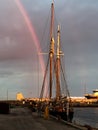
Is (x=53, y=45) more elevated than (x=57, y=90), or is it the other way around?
(x=53, y=45)

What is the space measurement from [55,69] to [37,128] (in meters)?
54.1

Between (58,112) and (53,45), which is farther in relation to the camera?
(53,45)

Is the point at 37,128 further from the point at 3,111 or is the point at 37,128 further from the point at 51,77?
the point at 51,77

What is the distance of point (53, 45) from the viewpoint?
9656cm

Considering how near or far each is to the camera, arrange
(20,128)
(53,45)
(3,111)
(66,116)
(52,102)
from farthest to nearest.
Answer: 1. (53,45)
2. (52,102)
3. (3,111)
4. (66,116)
5. (20,128)

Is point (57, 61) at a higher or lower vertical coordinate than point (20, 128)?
higher

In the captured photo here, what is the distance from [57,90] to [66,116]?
20697mm

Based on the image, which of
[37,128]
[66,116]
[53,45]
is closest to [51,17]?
[53,45]

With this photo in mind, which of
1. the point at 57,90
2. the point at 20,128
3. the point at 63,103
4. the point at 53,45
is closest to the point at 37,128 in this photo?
the point at 20,128

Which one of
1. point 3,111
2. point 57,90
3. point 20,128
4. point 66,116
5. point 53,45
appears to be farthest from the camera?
point 53,45

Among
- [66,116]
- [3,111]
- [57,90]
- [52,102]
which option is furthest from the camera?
[57,90]

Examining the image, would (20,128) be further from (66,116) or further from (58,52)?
(58,52)

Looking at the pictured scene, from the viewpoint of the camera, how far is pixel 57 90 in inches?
3531

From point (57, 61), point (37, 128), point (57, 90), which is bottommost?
point (37, 128)
